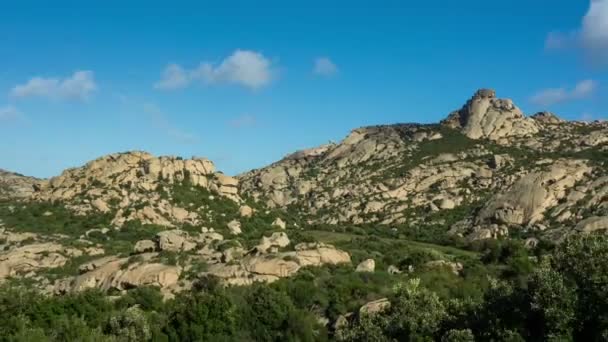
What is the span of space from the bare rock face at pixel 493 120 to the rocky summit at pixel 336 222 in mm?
449

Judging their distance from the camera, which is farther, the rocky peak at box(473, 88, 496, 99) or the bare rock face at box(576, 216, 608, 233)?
the rocky peak at box(473, 88, 496, 99)

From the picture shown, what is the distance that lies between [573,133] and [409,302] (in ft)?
523

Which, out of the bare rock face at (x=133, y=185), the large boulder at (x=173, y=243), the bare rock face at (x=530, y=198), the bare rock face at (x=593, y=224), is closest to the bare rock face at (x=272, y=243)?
the large boulder at (x=173, y=243)

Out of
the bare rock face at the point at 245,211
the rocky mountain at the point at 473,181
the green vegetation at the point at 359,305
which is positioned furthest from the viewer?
the rocky mountain at the point at 473,181

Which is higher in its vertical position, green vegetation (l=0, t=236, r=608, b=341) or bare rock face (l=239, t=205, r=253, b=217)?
bare rock face (l=239, t=205, r=253, b=217)

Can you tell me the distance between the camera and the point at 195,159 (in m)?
112

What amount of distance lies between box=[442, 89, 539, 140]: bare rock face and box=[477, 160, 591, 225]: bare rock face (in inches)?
2672

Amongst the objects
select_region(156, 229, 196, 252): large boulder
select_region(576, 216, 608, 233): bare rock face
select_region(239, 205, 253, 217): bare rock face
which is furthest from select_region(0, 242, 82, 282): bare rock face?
select_region(576, 216, 608, 233): bare rock face

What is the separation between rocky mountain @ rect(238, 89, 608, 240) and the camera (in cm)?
10744

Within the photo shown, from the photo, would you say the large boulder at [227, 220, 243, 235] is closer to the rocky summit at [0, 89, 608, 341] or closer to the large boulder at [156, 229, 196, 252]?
the rocky summit at [0, 89, 608, 341]

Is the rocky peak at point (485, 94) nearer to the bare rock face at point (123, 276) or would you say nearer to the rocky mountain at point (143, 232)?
the rocky mountain at point (143, 232)

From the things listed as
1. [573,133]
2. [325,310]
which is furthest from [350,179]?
[325,310]

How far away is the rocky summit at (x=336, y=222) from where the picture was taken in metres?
59.2

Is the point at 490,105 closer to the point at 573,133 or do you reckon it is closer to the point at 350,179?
the point at 573,133
